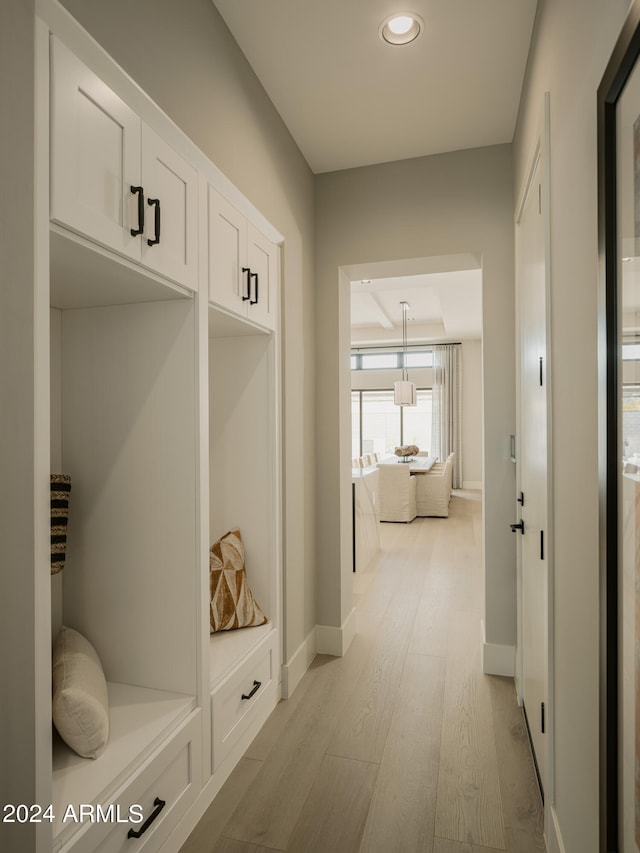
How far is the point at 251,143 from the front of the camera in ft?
7.17

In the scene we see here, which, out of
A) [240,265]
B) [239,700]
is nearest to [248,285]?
[240,265]

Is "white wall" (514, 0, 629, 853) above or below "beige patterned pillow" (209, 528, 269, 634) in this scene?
above

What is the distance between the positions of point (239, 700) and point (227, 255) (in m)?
1.72

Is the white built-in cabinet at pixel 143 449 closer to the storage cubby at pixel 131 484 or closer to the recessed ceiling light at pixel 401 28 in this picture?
the storage cubby at pixel 131 484

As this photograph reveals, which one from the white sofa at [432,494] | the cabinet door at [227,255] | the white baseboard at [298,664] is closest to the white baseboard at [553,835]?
the white baseboard at [298,664]

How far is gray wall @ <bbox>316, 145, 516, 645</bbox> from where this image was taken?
8.83ft

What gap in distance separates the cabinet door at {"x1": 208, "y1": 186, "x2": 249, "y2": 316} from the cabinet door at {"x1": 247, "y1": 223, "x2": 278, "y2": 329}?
0.06m

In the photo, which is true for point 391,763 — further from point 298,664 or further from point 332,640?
point 332,640

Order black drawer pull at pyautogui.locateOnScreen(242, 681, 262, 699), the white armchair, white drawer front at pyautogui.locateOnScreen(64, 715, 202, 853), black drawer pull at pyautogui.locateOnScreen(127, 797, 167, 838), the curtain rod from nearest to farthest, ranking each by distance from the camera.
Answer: white drawer front at pyautogui.locateOnScreen(64, 715, 202, 853), black drawer pull at pyautogui.locateOnScreen(127, 797, 167, 838), black drawer pull at pyautogui.locateOnScreen(242, 681, 262, 699), the white armchair, the curtain rod

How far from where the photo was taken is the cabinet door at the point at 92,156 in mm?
1099

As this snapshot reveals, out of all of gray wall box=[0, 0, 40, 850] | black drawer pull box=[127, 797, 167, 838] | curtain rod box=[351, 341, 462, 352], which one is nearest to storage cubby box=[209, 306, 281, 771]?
black drawer pull box=[127, 797, 167, 838]

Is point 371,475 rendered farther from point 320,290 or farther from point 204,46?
point 204,46

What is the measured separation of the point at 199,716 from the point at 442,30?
104 inches

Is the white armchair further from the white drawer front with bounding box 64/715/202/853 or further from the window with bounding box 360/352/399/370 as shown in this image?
the white drawer front with bounding box 64/715/202/853
